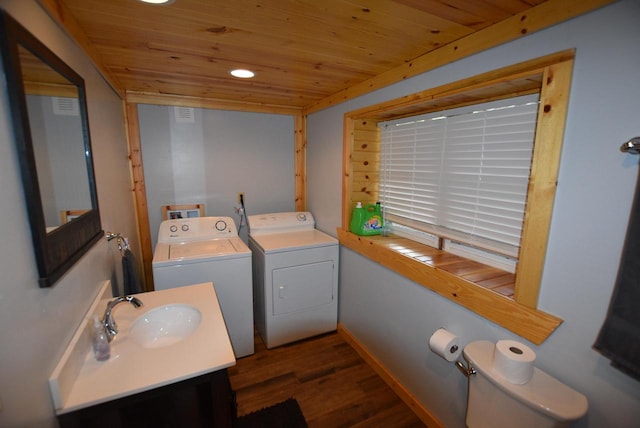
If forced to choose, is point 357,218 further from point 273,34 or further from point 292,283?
point 273,34

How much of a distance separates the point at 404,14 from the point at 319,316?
7.36ft

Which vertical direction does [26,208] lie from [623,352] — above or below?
above

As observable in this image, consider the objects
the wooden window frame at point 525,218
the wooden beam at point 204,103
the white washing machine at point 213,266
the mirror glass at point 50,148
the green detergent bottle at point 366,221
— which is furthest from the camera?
the wooden beam at point 204,103

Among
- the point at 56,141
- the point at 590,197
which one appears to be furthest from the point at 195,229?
the point at 590,197

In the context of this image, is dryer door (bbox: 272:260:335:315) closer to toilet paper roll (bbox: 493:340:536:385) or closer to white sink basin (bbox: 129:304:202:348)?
white sink basin (bbox: 129:304:202:348)

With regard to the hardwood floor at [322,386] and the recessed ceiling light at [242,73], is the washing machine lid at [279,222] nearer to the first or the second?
the hardwood floor at [322,386]

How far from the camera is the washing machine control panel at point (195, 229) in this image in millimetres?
2395

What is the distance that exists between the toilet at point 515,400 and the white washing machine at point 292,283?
1395 millimetres

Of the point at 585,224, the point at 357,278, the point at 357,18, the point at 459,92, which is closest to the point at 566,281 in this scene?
the point at 585,224

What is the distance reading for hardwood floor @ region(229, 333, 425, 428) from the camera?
1808 mm

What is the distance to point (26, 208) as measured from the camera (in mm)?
762

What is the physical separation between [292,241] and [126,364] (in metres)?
1.56

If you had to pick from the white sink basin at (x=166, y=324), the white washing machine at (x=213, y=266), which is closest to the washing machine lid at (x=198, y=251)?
the white washing machine at (x=213, y=266)

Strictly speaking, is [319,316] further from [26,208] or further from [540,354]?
[26,208]
